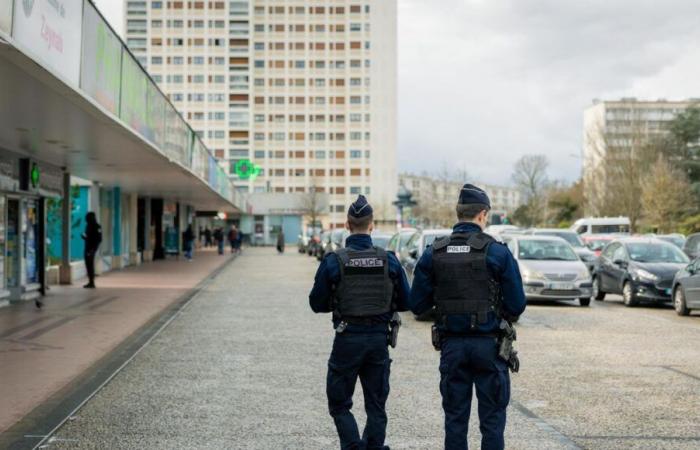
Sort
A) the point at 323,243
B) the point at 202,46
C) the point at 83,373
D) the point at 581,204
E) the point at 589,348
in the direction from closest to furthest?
the point at 83,373 → the point at 589,348 → the point at 323,243 → the point at 581,204 → the point at 202,46

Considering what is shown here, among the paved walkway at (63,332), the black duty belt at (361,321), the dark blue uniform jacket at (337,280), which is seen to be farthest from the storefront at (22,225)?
the black duty belt at (361,321)

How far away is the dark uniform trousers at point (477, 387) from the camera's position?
15.6 ft

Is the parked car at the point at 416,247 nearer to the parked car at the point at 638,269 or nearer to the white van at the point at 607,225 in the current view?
the parked car at the point at 638,269

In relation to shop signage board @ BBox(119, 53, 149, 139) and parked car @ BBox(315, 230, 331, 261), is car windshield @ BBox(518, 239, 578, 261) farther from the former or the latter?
parked car @ BBox(315, 230, 331, 261)

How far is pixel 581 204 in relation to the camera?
243ft

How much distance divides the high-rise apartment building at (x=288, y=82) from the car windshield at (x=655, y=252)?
9613cm

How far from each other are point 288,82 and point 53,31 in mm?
111659

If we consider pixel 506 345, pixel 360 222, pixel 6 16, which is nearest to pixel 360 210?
pixel 360 222

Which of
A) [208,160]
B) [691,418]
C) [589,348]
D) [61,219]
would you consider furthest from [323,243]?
[691,418]

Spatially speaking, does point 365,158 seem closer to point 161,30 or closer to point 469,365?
point 161,30

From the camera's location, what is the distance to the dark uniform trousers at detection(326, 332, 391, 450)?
511cm

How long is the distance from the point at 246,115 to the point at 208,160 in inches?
3412

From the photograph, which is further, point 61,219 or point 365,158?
point 365,158

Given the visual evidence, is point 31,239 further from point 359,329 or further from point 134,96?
point 359,329
